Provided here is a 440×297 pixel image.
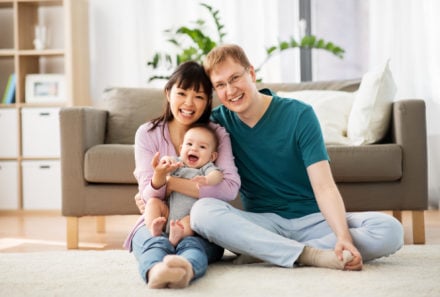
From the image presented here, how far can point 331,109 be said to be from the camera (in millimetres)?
3078

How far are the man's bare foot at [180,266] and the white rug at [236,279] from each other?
0.02 metres

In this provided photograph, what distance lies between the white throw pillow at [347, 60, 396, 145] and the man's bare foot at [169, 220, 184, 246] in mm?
1220

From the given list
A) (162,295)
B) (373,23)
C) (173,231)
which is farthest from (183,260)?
(373,23)

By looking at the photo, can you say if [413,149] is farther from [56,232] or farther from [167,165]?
[56,232]

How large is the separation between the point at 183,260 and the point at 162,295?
3.9 inches

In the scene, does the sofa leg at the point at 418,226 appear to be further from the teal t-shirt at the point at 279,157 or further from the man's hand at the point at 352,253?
the man's hand at the point at 352,253

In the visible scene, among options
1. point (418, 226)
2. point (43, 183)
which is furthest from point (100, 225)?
point (418, 226)

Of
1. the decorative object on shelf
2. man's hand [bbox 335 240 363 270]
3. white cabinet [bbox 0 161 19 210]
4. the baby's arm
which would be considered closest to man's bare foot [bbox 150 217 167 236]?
the baby's arm

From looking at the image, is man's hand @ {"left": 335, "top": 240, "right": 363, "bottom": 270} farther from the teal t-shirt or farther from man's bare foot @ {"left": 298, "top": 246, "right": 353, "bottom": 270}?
the teal t-shirt

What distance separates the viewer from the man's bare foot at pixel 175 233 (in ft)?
6.07

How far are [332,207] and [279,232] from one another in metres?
0.20

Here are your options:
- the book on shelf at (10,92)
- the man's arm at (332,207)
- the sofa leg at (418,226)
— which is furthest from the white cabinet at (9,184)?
the man's arm at (332,207)

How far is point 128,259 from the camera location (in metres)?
2.18

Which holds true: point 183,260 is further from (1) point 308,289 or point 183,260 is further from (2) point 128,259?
(2) point 128,259
